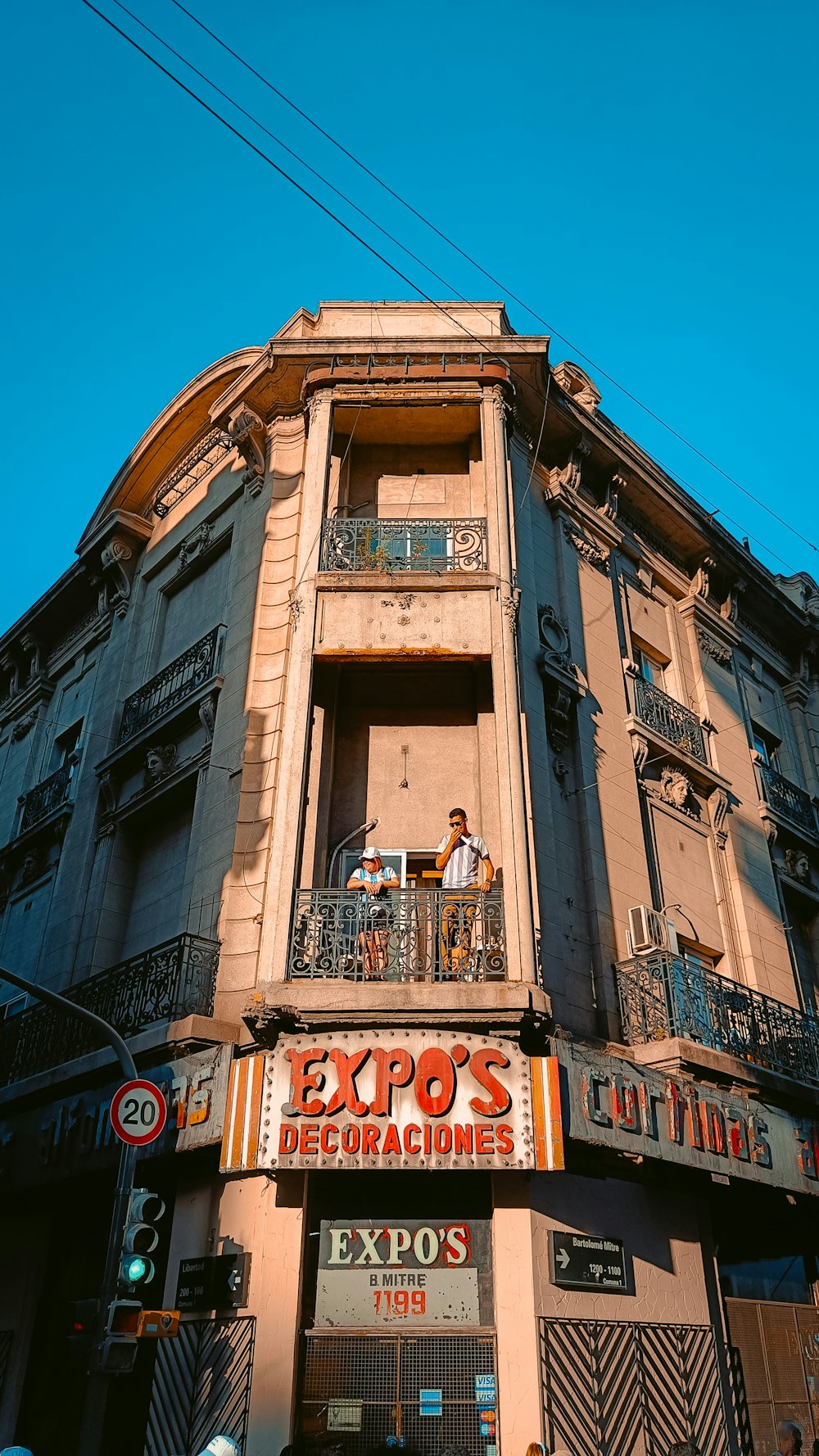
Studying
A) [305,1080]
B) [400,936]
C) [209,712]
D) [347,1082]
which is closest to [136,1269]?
Answer: [305,1080]

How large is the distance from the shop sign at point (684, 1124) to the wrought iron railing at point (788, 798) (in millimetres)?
6752

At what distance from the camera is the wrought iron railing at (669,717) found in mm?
15883

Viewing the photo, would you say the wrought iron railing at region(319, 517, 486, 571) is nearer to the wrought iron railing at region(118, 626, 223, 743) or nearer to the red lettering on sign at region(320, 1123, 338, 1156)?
the wrought iron railing at region(118, 626, 223, 743)

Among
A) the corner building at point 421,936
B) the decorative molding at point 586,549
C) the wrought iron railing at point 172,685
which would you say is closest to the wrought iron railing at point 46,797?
the corner building at point 421,936

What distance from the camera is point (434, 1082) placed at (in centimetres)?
948

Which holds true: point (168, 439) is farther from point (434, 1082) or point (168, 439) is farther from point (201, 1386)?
point (201, 1386)

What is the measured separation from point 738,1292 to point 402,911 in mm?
6091

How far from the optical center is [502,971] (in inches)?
401

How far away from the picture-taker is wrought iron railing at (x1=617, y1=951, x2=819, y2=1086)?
11992 mm

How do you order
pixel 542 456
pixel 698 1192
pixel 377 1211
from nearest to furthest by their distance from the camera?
1. pixel 377 1211
2. pixel 698 1192
3. pixel 542 456

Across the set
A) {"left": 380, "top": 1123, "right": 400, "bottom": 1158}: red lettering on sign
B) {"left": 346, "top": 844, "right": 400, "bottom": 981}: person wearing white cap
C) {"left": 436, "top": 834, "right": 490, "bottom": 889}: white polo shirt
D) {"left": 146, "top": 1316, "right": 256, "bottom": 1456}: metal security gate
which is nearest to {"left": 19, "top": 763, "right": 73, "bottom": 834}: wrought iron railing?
{"left": 346, "top": 844, "right": 400, "bottom": 981}: person wearing white cap

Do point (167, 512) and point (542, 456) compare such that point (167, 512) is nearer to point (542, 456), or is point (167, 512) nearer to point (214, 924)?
point (542, 456)

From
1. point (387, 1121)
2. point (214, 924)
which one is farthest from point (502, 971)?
point (214, 924)

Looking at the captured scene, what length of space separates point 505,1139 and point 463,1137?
36 cm
